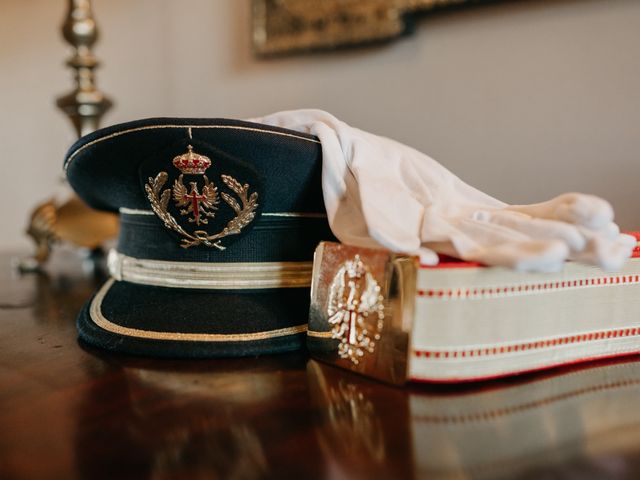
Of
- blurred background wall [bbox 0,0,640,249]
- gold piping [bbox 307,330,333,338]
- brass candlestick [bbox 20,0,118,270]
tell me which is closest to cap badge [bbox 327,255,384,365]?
gold piping [bbox 307,330,333,338]

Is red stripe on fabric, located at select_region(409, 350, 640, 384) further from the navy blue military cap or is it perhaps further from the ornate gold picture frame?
the ornate gold picture frame

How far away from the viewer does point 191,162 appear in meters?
0.52

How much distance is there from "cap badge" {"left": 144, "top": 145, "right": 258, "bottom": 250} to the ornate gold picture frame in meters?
0.55

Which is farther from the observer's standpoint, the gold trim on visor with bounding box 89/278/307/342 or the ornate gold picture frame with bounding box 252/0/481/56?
the ornate gold picture frame with bounding box 252/0/481/56

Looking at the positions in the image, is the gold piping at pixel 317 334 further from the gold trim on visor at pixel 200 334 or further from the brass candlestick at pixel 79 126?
the brass candlestick at pixel 79 126

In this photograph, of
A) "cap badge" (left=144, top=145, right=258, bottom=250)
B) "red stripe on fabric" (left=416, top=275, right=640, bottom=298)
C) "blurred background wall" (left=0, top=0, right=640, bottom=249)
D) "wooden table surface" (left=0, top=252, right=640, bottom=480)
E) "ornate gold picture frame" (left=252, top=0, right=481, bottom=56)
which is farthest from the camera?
"ornate gold picture frame" (left=252, top=0, right=481, bottom=56)

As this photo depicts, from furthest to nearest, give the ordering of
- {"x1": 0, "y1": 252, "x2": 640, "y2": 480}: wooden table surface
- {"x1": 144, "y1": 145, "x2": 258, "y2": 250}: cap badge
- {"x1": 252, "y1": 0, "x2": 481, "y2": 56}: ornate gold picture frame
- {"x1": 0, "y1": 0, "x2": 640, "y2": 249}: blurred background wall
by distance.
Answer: {"x1": 252, "y1": 0, "x2": 481, "y2": 56}: ornate gold picture frame → {"x1": 0, "y1": 0, "x2": 640, "y2": 249}: blurred background wall → {"x1": 144, "y1": 145, "x2": 258, "y2": 250}: cap badge → {"x1": 0, "y1": 252, "x2": 640, "y2": 480}: wooden table surface

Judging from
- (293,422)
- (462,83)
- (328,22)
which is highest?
(328,22)

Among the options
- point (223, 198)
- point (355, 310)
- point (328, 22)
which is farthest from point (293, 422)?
point (328, 22)

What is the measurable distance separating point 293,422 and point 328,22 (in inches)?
33.3

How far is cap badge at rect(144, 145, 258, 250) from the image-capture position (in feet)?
1.76

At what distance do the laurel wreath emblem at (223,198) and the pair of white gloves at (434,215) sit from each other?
0.26 ft

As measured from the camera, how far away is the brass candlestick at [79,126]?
105 centimetres

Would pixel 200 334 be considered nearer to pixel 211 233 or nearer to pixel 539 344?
pixel 211 233
